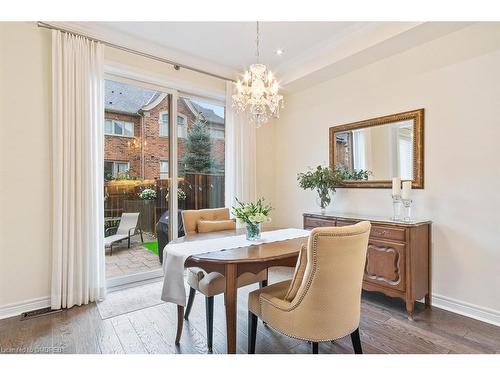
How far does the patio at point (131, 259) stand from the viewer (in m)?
3.33

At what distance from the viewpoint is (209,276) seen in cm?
208

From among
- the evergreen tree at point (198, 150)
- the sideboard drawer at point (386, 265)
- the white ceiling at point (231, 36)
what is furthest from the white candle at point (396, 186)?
the evergreen tree at point (198, 150)

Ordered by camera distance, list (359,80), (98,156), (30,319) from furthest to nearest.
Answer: (359,80) < (98,156) < (30,319)

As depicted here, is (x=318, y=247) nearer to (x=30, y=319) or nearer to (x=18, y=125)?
(x=30, y=319)

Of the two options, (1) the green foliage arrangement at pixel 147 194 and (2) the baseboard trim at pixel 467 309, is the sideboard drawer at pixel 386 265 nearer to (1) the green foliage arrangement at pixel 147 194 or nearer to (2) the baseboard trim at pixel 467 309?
(2) the baseboard trim at pixel 467 309

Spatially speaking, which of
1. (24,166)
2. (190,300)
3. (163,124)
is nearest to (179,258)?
(190,300)

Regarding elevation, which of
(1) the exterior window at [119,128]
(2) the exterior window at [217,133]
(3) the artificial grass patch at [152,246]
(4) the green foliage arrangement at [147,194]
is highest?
(2) the exterior window at [217,133]

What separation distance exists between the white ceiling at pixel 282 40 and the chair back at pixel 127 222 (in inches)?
80.4

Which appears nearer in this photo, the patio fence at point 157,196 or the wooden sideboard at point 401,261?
the wooden sideboard at point 401,261

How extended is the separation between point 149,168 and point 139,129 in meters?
0.52

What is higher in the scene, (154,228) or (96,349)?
(154,228)

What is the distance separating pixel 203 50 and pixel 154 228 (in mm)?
2442
